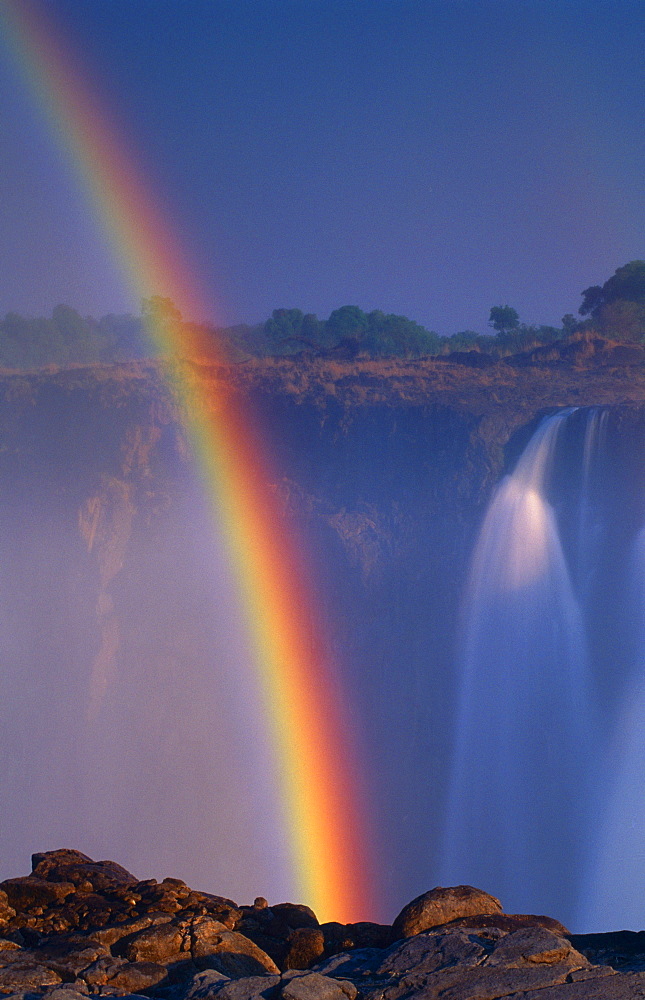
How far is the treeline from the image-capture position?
5628 cm

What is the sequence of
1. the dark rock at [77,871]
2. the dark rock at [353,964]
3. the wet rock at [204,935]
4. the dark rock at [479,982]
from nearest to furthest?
the dark rock at [479,982] < the dark rock at [353,964] < the wet rock at [204,935] < the dark rock at [77,871]

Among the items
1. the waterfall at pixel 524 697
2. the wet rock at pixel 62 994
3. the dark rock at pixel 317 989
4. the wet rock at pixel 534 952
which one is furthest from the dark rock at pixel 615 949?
the waterfall at pixel 524 697

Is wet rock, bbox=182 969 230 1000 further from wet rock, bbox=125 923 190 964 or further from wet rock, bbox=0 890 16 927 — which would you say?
wet rock, bbox=0 890 16 927

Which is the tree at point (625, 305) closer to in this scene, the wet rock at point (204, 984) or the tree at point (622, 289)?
the tree at point (622, 289)

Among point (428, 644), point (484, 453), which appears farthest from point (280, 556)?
point (484, 453)

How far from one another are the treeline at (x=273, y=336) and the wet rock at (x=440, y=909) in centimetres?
4561

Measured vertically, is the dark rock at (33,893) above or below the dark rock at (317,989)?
below

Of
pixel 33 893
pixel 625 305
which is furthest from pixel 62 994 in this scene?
pixel 625 305

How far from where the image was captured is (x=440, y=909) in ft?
25.2

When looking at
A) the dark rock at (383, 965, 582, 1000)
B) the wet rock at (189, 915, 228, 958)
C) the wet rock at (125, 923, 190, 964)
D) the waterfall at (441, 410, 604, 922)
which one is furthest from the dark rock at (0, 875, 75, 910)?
the waterfall at (441, 410, 604, 922)

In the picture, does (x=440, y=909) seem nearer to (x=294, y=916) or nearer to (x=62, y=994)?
(x=294, y=916)

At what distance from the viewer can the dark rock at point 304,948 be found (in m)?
7.39

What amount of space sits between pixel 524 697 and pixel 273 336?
148 ft

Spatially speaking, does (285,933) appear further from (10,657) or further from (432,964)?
(10,657)
